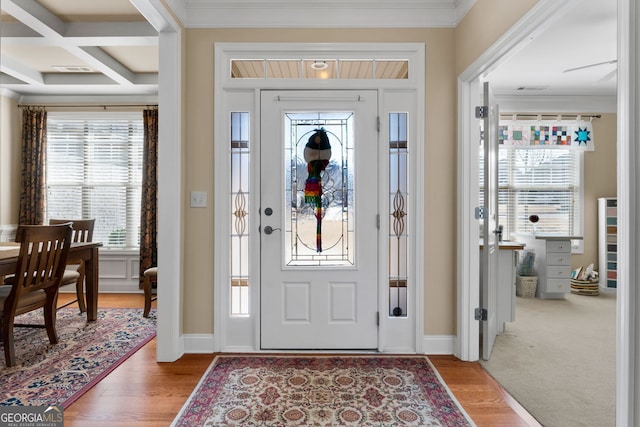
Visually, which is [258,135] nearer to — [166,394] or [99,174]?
[166,394]

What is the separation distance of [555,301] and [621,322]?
13.0ft

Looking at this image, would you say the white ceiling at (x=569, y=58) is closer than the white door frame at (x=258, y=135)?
No

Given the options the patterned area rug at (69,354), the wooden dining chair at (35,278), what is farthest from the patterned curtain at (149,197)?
the wooden dining chair at (35,278)

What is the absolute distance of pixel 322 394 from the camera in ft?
7.39

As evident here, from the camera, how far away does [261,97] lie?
2.91m

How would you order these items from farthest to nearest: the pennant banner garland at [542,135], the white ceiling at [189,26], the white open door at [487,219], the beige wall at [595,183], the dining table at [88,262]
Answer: the beige wall at [595,183], the pennant banner garland at [542,135], the dining table at [88,262], the white ceiling at [189,26], the white open door at [487,219]

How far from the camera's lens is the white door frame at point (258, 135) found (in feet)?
9.46

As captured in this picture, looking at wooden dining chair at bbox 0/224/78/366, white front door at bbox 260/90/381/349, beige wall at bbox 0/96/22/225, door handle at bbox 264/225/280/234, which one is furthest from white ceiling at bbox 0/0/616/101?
wooden dining chair at bbox 0/224/78/366

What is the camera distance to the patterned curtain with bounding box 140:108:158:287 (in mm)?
4774

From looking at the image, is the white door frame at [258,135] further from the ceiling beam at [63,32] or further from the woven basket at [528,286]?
the woven basket at [528,286]

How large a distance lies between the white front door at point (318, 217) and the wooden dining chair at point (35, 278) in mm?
1652

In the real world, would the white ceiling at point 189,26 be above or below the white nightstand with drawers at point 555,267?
above

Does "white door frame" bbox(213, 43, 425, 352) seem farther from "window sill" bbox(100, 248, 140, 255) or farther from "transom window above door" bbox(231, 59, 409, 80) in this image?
"window sill" bbox(100, 248, 140, 255)

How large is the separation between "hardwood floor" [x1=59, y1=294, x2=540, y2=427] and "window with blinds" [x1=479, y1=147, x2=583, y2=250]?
3.46 meters
